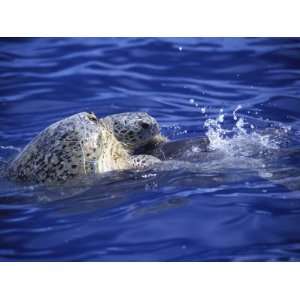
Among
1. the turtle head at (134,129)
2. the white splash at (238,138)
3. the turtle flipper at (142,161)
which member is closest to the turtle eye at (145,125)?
the turtle head at (134,129)

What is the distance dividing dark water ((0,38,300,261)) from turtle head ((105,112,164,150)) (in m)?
0.45

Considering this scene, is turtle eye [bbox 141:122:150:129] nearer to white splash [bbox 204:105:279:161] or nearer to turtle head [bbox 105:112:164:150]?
turtle head [bbox 105:112:164:150]

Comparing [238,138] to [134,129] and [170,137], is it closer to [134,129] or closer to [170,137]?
[170,137]

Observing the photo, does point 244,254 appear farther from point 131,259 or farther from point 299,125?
point 299,125

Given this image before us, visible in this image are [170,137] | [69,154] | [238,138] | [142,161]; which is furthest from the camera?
[170,137]

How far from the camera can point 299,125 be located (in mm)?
6828

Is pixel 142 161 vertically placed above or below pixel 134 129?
below

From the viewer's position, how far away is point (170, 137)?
7.12m

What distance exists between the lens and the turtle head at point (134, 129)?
6.70 metres

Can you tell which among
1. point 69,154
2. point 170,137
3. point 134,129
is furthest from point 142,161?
point 170,137

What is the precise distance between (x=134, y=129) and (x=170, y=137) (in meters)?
0.53

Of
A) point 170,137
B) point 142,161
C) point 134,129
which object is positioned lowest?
point 142,161

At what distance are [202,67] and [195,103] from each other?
0.36 meters

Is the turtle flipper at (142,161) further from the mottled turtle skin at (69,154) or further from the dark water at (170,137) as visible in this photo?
the dark water at (170,137)
